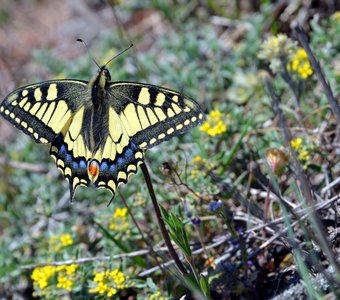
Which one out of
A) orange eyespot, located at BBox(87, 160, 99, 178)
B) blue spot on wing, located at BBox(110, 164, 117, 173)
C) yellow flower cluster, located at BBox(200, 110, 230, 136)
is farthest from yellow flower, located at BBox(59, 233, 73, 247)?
yellow flower cluster, located at BBox(200, 110, 230, 136)

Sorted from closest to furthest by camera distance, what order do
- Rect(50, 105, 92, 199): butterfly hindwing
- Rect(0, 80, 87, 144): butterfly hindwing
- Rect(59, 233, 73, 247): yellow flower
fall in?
Rect(50, 105, 92, 199): butterfly hindwing < Rect(0, 80, 87, 144): butterfly hindwing < Rect(59, 233, 73, 247): yellow flower

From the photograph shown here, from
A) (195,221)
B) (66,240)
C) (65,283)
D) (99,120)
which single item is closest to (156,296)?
(195,221)

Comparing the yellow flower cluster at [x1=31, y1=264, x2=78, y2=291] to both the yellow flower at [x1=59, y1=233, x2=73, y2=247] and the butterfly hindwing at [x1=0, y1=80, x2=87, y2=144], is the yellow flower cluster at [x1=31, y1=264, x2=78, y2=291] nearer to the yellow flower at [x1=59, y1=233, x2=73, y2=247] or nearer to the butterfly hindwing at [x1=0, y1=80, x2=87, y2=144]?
the yellow flower at [x1=59, y1=233, x2=73, y2=247]

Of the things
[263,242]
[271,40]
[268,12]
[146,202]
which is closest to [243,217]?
[263,242]

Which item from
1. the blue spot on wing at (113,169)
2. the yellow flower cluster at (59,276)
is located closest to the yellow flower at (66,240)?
the yellow flower cluster at (59,276)

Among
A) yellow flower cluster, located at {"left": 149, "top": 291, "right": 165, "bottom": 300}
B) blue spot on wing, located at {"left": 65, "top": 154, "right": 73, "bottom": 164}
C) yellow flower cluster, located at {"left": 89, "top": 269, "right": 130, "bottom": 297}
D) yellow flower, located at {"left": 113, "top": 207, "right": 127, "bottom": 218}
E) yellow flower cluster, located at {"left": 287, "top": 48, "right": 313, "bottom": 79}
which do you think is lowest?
yellow flower cluster, located at {"left": 149, "top": 291, "right": 165, "bottom": 300}

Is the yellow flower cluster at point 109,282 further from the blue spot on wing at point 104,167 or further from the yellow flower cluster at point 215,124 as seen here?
the yellow flower cluster at point 215,124

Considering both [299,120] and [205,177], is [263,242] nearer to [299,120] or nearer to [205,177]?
[205,177]
